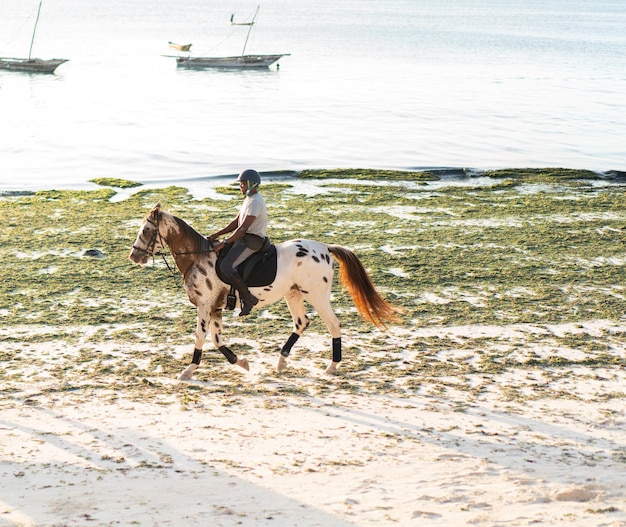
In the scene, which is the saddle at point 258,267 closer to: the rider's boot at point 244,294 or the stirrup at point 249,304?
the rider's boot at point 244,294

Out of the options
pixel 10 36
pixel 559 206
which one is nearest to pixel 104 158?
pixel 559 206

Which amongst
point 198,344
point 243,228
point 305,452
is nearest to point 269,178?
point 198,344

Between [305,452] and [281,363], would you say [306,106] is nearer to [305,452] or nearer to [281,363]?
[281,363]

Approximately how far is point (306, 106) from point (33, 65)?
73.8 ft

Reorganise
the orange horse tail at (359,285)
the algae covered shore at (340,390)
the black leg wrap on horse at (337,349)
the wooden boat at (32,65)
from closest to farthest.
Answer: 1. the algae covered shore at (340,390)
2. the black leg wrap on horse at (337,349)
3. the orange horse tail at (359,285)
4. the wooden boat at (32,65)

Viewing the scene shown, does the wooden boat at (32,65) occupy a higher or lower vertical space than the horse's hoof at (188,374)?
higher

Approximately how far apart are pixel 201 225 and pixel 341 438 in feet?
31.3

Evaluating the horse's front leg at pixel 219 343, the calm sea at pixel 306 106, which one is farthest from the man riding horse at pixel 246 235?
the calm sea at pixel 306 106

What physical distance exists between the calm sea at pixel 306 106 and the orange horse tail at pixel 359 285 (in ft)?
50.1

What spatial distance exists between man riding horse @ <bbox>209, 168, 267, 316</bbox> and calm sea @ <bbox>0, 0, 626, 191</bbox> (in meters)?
15.3

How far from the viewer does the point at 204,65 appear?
205 feet

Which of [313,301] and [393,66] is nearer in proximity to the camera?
[313,301]

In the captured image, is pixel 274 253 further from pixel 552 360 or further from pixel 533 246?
pixel 533 246

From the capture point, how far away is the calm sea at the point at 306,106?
29.3m
